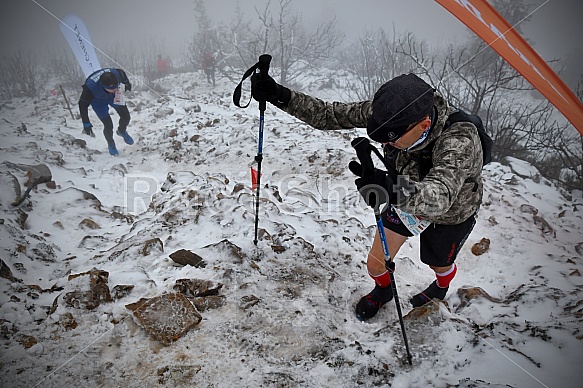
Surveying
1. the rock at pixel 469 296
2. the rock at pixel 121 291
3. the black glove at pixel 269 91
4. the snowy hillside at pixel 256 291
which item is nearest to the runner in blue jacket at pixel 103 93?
the snowy hillside at pixel 256 291

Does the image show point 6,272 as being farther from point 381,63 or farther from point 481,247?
point 381,63

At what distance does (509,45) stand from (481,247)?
280cm

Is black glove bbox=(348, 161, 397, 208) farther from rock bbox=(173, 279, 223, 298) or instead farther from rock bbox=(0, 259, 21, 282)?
rock bbox=(0, 259, 21, 282)

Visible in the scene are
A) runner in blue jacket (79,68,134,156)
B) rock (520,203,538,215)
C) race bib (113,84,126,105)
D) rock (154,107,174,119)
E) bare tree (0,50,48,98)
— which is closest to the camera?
rock (520,203,538,215)

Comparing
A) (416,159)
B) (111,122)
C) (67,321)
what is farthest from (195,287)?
(111,122)

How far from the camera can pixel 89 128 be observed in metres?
9.10

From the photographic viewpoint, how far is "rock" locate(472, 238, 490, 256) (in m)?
4.66

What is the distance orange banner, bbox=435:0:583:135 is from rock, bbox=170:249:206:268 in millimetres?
3720

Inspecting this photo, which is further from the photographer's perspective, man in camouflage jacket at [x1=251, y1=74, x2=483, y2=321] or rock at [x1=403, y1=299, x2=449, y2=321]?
rock at [x1=403, y1=299, x2=449, y2=321]

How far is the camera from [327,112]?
2805mm

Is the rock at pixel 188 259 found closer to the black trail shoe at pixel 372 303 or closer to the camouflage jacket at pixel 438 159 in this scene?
the black trail shoe at pixel 372 303

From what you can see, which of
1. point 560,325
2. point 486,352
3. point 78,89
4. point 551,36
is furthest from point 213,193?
point 551,36

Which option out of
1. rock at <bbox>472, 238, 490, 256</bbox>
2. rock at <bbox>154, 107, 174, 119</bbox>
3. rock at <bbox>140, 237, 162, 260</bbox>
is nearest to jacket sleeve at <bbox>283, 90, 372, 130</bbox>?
rock at <bbox>140, 237, 162, 260</bbox>

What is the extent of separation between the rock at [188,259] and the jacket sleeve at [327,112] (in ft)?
5.74
